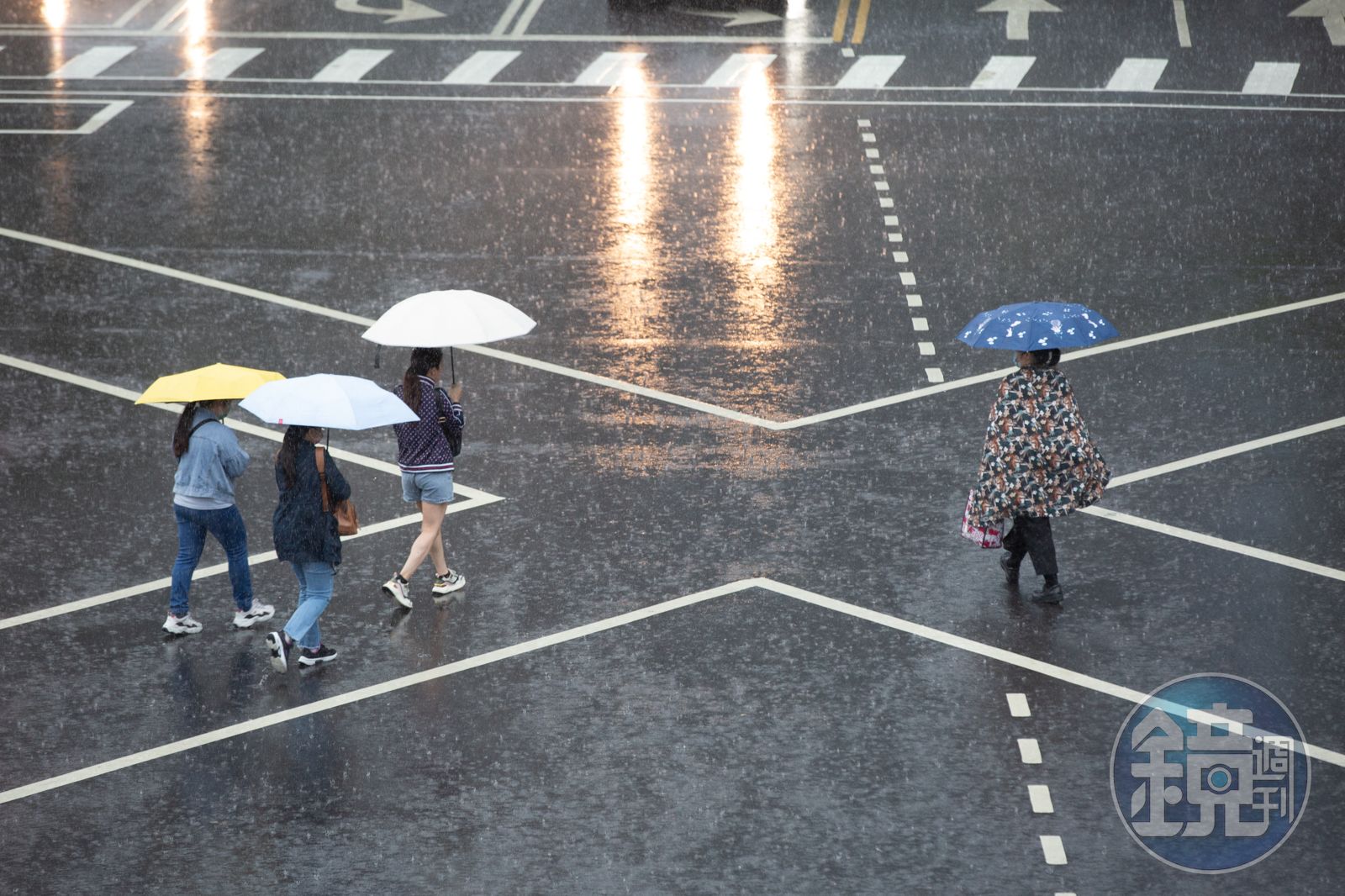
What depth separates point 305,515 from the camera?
1040 centimetres

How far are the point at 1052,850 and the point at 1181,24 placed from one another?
22890 millimetres

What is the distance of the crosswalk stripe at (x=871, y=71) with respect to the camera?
25984 mm

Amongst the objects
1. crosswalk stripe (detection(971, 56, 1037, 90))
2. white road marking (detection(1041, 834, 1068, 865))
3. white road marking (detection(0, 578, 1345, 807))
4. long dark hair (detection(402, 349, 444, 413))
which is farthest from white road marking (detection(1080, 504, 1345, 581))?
crosswalk stripe (detection(971, 56, 1037, 90))

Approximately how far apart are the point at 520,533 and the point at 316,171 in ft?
34.4

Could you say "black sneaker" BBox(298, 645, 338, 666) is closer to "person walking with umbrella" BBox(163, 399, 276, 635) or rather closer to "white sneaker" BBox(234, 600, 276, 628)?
"white sneaker" BBox(234, 600, 276, 628)

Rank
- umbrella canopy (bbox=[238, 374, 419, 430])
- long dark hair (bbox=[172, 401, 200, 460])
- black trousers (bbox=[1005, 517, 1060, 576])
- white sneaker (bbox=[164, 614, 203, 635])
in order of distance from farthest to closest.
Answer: black trousers (bbox=[1005, 517, 1060, 576]) < white sneaker (bbox=[164, 614, 203, 635]) < long dark hair (bbox=[172, 401, 200, 460]) < umbrella canopy (bbox=[238, 374, 419, 430])

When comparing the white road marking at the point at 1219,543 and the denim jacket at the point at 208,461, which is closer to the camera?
the denim jacket at the point at 208,461

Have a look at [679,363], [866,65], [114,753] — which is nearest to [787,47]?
[866,65]

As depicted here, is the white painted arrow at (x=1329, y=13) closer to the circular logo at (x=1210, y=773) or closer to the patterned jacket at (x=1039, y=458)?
the patterned jacket at (x=1039, y=458)

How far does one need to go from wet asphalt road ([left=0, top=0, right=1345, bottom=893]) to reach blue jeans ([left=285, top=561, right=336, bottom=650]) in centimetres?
33

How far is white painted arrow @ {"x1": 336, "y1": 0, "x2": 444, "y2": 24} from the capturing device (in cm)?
3027

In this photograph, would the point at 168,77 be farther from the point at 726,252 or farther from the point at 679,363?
the point at 679,363

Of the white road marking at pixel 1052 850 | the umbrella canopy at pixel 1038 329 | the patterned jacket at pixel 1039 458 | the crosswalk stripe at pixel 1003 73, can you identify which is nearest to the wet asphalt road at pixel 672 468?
the white road marking at pixel 1052 850

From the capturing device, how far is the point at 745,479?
13406 millimetres
